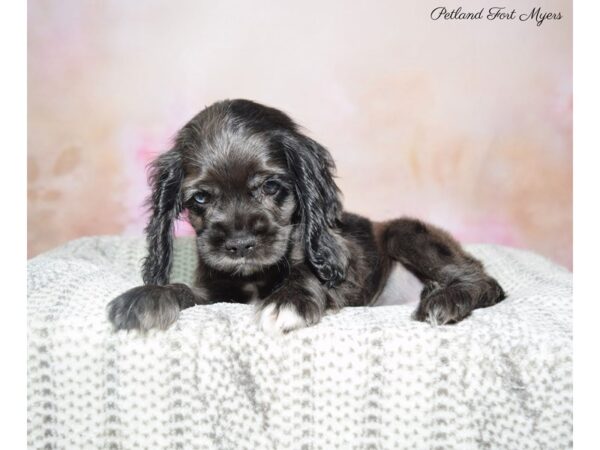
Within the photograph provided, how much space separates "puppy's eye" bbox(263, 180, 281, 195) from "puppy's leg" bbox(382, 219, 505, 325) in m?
0.81

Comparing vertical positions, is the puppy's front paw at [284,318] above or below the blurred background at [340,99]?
below

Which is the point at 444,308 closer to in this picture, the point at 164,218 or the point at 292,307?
the point at 292,307

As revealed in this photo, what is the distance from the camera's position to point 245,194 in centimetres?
258

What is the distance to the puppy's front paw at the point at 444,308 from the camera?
227 centimetres

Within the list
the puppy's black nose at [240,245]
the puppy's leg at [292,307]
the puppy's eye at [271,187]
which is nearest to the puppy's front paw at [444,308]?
the puppy's leg at [292,307]

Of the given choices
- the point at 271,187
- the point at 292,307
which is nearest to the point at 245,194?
the point at 271,187

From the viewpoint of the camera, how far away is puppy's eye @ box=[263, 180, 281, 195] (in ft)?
8.68

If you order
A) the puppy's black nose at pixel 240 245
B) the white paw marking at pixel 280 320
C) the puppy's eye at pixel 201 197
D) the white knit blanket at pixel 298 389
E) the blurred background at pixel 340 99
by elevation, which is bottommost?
the white knit blanket at pixel 298 389

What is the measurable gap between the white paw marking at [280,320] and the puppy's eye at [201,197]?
0.67 meters

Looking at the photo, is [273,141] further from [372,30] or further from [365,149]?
[365,149]

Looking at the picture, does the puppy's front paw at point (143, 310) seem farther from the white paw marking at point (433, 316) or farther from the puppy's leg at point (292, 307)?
the white paw marking at point (433, 316)

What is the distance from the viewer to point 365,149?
12.6ft
